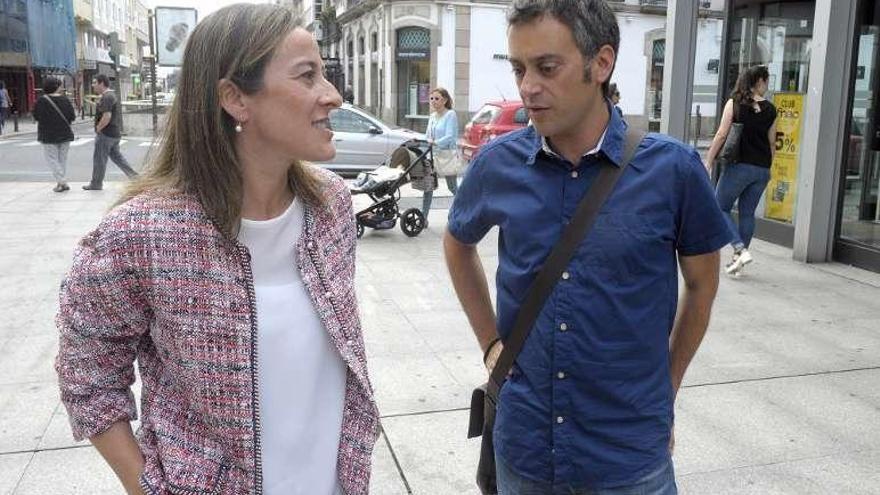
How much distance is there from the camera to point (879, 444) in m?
3.84

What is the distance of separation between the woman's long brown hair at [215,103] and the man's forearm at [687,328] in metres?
1.13

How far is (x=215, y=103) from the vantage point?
4.96ft

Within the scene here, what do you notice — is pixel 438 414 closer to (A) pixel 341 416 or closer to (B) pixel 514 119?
(A) pixel 341 416

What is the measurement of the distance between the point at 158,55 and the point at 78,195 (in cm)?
1401

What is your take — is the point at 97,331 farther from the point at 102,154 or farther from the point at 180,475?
the point at 102,154

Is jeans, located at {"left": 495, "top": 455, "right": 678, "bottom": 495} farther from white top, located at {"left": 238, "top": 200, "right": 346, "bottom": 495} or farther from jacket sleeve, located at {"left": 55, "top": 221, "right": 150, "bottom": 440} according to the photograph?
jacket sleeve, located at {"left": 55, "top": 221, "right": 150, "bottom": 440}

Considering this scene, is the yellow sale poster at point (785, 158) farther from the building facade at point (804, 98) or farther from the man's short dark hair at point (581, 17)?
the man's short dark hair at point (581, 17)

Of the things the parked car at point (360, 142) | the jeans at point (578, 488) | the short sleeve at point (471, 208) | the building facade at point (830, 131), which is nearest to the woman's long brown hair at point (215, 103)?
the short sleeve at point (471, 208)

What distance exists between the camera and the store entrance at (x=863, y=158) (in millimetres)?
7610

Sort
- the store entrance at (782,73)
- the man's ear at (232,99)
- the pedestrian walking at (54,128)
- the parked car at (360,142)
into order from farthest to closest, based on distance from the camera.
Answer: the parked car at (360,142) → the pedestrian walking at (54,128) → the store entrance at (782,73) → the man's ear at (232,99)

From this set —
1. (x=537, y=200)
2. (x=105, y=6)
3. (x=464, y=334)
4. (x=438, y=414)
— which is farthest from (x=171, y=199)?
(x=105, y=6)

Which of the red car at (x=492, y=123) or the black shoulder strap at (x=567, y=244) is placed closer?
the black shoulder strap at (x=567, y=244)

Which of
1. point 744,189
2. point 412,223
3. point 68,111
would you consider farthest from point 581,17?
point 68,111

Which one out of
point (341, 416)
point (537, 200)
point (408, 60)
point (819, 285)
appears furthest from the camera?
point (408, 60)
